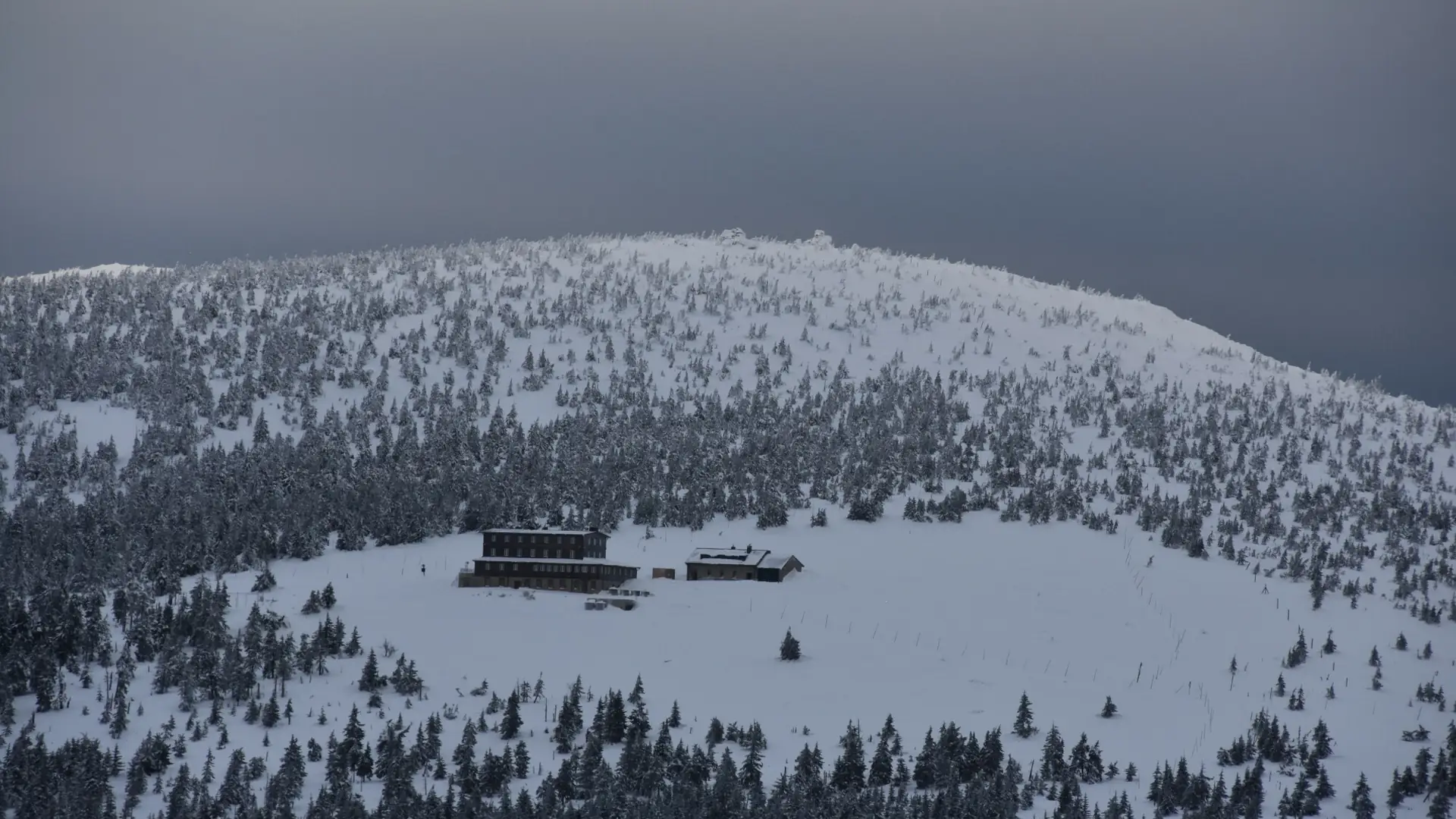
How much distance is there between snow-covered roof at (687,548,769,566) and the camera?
512 feet

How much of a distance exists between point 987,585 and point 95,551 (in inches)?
3586

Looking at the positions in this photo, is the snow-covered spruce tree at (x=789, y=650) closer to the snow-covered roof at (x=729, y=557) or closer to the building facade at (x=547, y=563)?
the snow-covered roof at (x=729, y=557)

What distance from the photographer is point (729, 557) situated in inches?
6255

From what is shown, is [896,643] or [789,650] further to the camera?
[896,643]

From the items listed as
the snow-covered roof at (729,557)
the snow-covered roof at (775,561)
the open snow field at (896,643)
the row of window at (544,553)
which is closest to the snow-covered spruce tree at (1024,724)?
the open snow field at (896,643)

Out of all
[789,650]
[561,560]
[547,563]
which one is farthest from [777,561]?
[789,650]

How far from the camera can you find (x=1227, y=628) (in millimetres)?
156250

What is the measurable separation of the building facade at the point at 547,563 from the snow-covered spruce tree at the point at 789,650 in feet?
78.3

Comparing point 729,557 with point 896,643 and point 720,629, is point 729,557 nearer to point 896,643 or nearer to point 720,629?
point 720,629

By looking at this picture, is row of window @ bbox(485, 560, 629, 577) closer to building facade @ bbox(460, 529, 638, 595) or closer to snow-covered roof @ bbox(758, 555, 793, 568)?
building facade @ bbox(460, 529, 638, 595)

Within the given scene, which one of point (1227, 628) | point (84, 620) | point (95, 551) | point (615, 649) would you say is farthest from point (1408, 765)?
point (95, 551)

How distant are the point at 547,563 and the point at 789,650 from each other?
106ft

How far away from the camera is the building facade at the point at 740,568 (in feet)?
510

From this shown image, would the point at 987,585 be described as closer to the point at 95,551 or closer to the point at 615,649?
the point at 615,649
